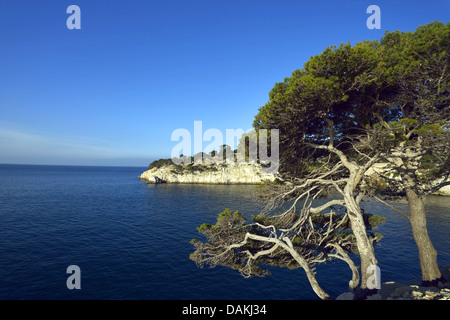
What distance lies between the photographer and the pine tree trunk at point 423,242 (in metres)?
12.4

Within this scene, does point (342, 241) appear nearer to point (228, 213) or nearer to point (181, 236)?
point (228, 213)

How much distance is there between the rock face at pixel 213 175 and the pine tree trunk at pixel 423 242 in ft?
286

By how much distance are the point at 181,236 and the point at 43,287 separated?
15201mm

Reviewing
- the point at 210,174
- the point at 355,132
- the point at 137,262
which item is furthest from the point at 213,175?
the point at 355,132

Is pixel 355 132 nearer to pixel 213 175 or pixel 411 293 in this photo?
pixel 411 293

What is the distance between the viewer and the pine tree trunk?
490 inches

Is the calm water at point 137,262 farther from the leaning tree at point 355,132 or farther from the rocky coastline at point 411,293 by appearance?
the rocky coastline at point 411,293

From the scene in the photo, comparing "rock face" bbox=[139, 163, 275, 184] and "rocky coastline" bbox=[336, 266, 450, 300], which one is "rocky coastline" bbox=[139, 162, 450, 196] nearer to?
"rock face" bbox=[139, 163, 275, 184]

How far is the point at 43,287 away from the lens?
16.9m

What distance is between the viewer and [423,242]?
12.7 metres

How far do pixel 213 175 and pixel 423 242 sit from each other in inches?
3696

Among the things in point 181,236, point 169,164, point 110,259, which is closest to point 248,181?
point 169,164

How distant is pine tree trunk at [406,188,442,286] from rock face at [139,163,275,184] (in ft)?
Answer: 286

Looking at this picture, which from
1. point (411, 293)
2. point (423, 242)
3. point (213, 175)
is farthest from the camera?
point (213, 175)
